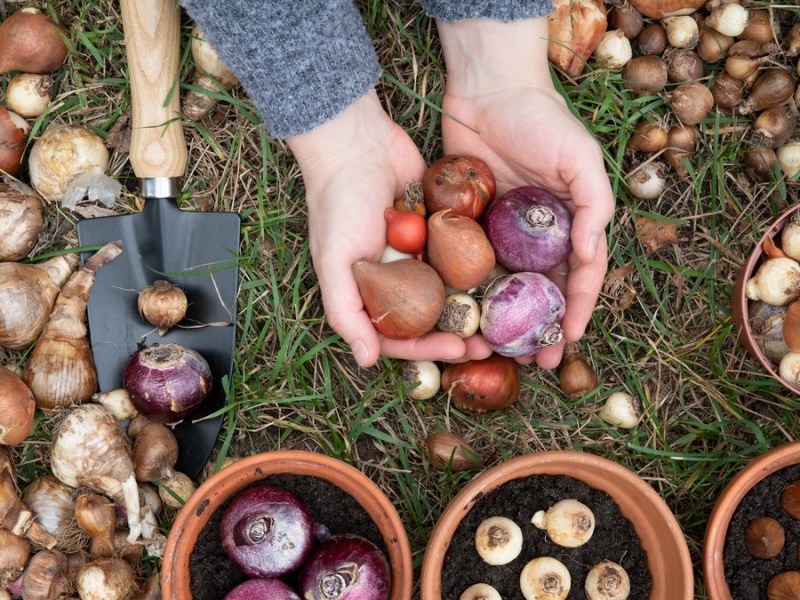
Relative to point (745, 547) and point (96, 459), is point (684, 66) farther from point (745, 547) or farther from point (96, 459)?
point (96, 459)

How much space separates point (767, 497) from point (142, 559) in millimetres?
1502

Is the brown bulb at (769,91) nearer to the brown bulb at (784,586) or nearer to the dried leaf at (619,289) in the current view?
the dried leaf at (619,289)

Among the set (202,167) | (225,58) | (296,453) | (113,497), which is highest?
(225,58)

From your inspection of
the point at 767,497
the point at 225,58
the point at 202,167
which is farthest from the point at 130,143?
the point at 767,497

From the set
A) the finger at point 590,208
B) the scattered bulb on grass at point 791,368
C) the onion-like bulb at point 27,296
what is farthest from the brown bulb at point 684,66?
the onion-like bulb at point 27,296

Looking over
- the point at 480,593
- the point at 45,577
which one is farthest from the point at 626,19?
the point at 45,577

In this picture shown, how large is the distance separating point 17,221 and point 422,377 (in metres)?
1.10

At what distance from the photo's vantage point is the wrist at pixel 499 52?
179 cm

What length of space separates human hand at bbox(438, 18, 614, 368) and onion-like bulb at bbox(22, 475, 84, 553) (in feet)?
3.91

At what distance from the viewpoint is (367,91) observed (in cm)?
177

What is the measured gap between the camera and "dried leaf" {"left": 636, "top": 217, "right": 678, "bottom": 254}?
6.42 feet

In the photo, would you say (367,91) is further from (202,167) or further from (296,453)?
(296,453)

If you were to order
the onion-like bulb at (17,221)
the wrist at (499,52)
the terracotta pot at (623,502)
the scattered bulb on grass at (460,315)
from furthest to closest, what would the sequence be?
the onion-like bulb at (17,221) → the wrist at (499,52) → the scattered bulb on grass at (460,315) → the terracotta pot at (623,502)

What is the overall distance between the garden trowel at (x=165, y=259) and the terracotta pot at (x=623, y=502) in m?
0.65
